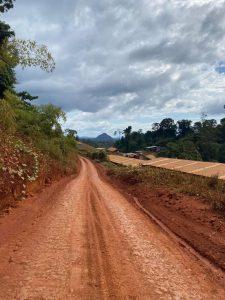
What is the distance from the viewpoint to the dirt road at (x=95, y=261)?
6.63 metres

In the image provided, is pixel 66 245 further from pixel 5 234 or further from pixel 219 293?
pixel 219 293

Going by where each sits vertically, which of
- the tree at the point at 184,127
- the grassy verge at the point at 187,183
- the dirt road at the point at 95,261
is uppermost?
the tree at the point at 184,127

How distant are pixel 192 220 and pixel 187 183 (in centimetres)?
852

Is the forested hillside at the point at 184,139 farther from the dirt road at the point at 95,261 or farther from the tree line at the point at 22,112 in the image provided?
the dirt road at the point at 95,261

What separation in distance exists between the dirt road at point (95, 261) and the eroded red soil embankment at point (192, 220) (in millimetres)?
555

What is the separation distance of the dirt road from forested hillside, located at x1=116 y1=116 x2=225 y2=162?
58.3 m

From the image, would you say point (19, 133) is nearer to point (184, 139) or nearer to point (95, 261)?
point (95, 261)

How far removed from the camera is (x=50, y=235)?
10.4m

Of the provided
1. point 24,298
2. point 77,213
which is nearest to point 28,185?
point 77,213

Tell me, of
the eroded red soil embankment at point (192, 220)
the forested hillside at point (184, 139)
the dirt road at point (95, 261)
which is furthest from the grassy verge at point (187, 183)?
the forested hillside at point (184, 139)

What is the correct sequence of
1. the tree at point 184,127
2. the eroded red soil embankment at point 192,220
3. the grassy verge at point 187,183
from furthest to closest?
1. the tree at point 184,127
2. the grassy verge at point 187,183
3. the eroded red soil embankment at point 192,220

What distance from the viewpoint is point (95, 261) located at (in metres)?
8.16

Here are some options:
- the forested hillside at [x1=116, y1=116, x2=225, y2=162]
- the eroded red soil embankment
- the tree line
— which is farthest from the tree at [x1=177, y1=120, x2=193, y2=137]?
the eroded red soil embankment

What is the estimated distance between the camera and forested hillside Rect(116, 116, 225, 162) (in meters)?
78.9
